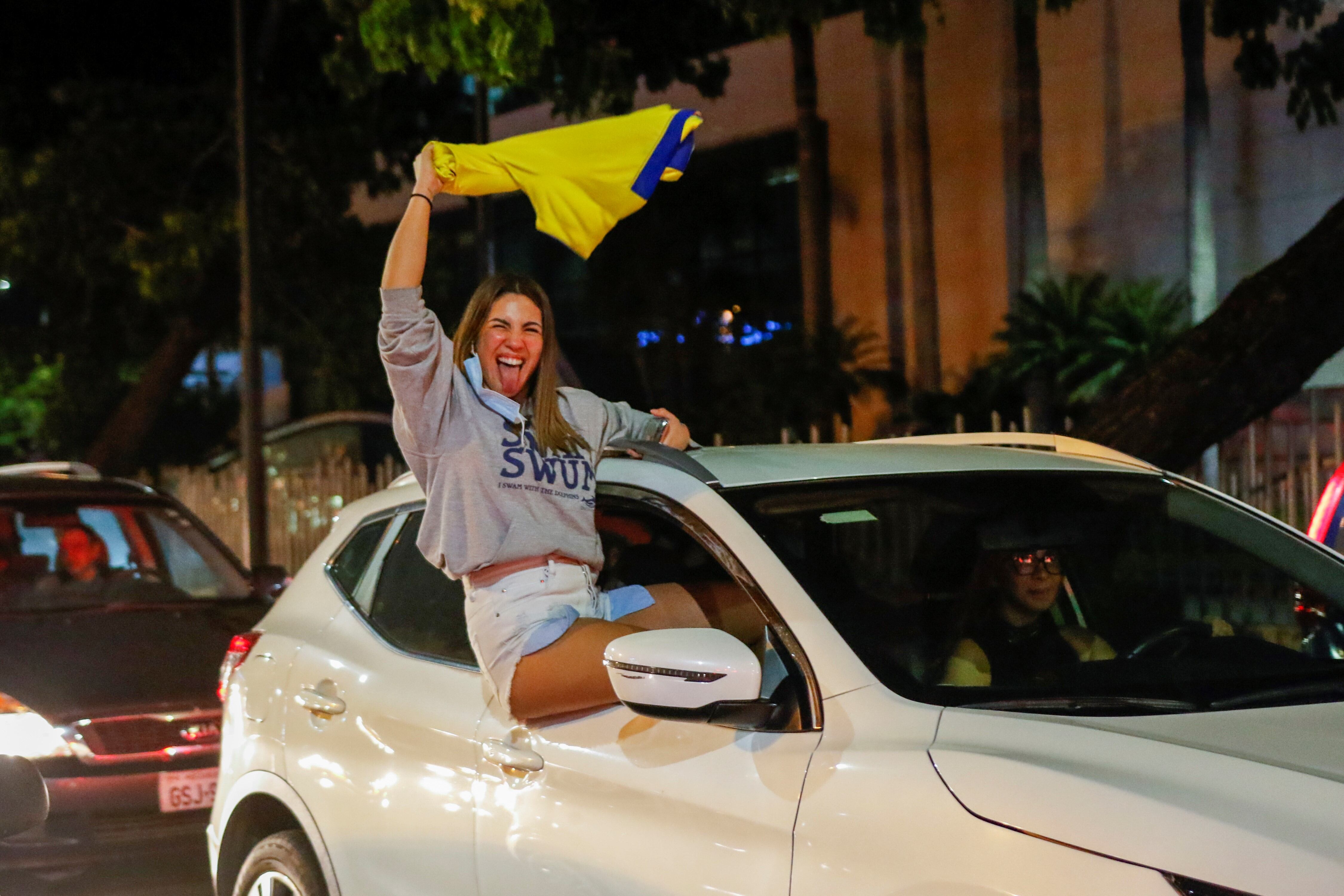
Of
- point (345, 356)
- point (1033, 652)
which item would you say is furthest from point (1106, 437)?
point (345, 356)

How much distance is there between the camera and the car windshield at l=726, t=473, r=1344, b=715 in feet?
9.37

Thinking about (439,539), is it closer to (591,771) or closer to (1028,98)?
(591,771)

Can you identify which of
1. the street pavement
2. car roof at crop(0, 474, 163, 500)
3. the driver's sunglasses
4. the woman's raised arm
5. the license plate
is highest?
Answer: the woman's raised arm

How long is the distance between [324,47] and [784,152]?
8500 millimetres

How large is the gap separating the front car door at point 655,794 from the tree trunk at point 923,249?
17159 mm

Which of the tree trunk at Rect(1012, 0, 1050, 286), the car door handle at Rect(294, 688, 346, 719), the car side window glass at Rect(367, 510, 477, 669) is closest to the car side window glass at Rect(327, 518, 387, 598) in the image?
the car side window glass at Rect(367, 510, 477, 669)

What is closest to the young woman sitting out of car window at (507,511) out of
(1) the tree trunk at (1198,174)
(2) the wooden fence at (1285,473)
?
(2) the wooden fence at (1285,473)

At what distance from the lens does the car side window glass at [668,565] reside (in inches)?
136

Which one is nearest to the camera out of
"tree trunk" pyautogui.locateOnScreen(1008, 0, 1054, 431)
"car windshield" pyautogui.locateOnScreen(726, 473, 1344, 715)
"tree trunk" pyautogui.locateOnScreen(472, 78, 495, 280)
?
"car windshield" pyautogui.locateOnScreen(726, 473, 1344, 715)

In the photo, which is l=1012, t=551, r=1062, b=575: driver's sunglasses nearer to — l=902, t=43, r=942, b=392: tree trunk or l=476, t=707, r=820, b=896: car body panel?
l=476, t=707, r=820, b=896: car body panel

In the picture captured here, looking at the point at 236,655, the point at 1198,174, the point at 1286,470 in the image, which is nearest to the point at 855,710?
the point at 236,655

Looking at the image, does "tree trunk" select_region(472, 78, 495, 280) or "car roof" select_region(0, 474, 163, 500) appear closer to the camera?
"car roof" select_region(0, 474, 163, 500)

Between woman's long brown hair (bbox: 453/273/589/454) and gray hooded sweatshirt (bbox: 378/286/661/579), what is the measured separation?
7cm

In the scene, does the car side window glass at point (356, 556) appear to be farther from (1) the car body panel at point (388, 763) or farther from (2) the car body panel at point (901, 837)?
(2) the car body panel at point (901, 837)
